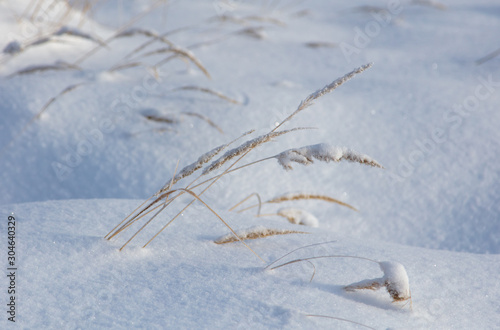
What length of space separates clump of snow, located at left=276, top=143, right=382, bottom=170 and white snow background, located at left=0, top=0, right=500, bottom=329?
17 centimetres

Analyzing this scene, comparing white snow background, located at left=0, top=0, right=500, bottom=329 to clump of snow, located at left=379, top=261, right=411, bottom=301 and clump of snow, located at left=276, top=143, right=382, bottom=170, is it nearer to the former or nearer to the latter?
clump of snow, located at left=379, top=261, right=411, bottom=301

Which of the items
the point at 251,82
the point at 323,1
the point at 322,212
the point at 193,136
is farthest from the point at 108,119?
the point at 323,1

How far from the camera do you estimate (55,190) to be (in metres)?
1.14

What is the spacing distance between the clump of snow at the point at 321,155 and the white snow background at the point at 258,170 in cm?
17

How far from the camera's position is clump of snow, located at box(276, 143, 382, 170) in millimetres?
573

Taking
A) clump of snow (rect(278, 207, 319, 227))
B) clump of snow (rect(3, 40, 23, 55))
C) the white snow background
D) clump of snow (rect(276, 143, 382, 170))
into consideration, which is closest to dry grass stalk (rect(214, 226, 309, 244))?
the white snow background

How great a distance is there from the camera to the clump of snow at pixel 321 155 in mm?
573

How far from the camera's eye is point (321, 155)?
578mm

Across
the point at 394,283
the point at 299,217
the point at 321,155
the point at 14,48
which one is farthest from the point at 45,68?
the point at 394,283

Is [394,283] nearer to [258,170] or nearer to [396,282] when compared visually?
[396,282]

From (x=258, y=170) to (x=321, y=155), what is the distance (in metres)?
0.64

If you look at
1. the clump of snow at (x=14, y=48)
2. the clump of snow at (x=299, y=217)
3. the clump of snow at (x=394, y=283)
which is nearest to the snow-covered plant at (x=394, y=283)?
the clump of snow at (x=394, y=283)

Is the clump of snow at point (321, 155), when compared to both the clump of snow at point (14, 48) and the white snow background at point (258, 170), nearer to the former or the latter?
the white snow background at point (258, 170)

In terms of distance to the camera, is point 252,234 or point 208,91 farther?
point 208,91
